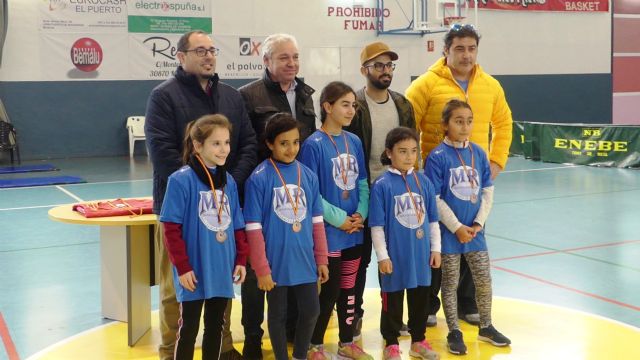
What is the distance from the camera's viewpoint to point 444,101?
4469 millimetres

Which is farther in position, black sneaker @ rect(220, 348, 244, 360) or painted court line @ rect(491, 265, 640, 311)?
painted court line @ rect(491, 265, 640, 311)

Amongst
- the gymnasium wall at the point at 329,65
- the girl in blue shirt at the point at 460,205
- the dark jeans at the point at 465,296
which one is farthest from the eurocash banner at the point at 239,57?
the girl in blue shirt at the point at 460,205

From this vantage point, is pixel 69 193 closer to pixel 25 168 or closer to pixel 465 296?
pixel 25 168

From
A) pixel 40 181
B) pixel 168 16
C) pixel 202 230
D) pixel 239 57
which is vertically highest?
pixel 168 16

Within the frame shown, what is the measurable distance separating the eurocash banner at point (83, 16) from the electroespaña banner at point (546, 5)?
27.4 ft

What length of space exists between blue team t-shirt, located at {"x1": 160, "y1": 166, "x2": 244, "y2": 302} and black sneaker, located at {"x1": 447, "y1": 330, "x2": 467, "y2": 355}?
1366 millimetres

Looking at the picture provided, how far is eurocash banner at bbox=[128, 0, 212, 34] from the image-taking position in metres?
15.6

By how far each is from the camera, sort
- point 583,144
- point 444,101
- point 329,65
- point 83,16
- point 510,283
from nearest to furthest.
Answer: point 444,101
point 510,283
point 583,144
point 83,16
point 329,65

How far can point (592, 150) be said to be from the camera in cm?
1266

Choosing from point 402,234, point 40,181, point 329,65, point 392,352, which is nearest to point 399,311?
point 392,352

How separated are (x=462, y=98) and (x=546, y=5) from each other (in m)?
16.4

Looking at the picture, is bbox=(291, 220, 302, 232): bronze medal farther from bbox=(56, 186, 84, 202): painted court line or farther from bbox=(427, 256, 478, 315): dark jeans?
bbox=(56, 186, 84, 202): painted court line

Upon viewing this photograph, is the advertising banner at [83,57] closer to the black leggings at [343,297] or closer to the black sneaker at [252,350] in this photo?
the black sneaker at [252,350]

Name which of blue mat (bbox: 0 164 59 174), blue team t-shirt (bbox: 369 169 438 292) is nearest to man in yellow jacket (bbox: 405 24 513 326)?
blue team t-shirt (bbox: 369 169 438 292)
